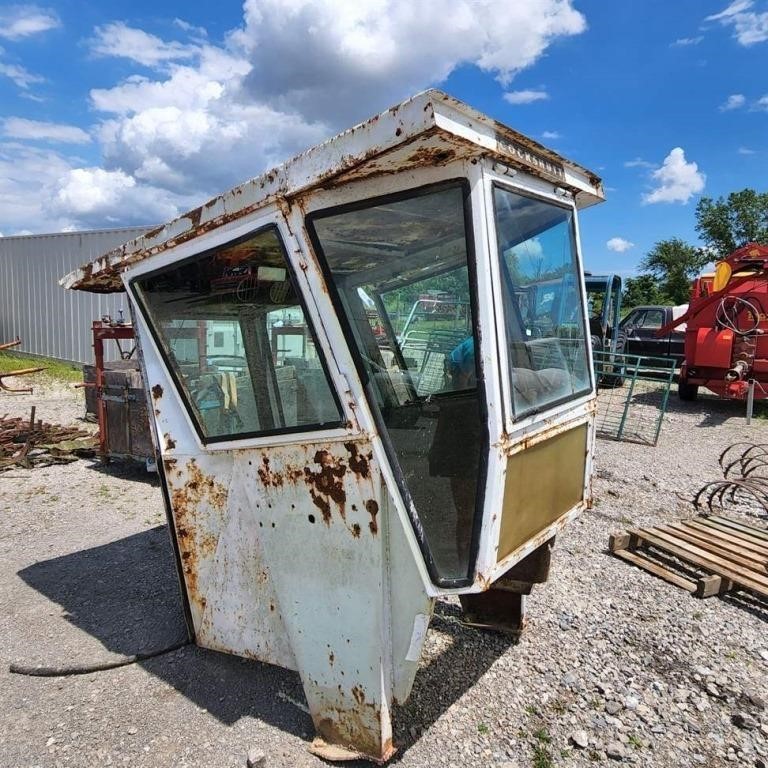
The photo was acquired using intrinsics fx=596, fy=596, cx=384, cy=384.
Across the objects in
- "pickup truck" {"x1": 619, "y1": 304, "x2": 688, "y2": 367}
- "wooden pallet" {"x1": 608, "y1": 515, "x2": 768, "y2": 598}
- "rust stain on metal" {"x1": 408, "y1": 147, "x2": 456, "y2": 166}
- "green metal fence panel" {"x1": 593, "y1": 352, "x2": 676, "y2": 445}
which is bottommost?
"wooden pallet" {"x1": 608, "y1": 515, "x2": 768, "y2": 598}

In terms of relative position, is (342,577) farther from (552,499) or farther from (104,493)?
(104,493)

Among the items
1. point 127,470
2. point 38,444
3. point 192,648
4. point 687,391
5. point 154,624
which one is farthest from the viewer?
point 687,391

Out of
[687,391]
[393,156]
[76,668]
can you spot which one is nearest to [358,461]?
[393,156]

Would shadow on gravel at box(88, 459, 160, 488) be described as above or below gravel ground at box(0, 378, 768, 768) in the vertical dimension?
above

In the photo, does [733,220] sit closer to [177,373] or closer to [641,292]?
[641,292]

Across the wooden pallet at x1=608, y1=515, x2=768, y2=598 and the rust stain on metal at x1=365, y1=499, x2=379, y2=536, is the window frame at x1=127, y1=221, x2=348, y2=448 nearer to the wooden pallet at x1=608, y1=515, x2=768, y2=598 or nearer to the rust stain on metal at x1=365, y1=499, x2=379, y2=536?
the rust stain on metal at x1=365, y1=499, x2=379, y2=536

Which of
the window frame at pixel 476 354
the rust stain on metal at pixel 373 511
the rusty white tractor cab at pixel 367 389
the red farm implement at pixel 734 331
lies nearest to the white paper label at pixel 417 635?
the rusty white tractor cab at pixel 367 389

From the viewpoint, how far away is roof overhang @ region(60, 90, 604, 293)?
1722mm

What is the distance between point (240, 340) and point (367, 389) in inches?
29.4

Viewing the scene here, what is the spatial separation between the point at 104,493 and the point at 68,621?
8.54 ft

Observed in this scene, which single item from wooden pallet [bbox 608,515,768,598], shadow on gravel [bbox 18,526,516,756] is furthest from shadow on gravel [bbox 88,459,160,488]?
wooden pallet [bbox 608,515,768,598]

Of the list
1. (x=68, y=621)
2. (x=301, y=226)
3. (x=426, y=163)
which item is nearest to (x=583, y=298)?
(x=426, y=163)

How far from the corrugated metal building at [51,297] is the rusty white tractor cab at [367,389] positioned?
1218 cm

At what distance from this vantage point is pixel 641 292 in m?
34.6
